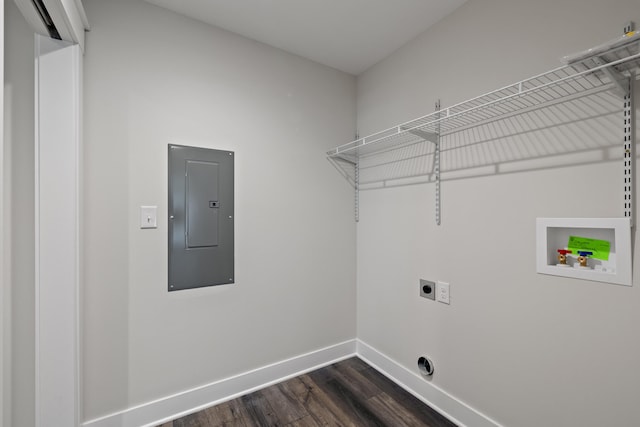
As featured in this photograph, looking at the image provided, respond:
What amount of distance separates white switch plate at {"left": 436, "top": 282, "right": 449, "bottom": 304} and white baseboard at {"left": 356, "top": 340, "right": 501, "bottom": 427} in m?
0.52

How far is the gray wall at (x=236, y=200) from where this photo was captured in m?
1.56

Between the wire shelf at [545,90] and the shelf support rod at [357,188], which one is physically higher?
the wire shelf at [545,90]

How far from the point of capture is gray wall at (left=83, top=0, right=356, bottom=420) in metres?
1.56

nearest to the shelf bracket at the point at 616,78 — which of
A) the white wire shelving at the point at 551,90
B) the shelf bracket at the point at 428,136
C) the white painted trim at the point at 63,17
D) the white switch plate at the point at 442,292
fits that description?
the white wire shelving at the point at 551,90

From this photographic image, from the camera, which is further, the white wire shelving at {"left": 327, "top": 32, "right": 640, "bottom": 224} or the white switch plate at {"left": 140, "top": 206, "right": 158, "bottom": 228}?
the white switch plate at {"left": 140, "top": 206, "right": 158, "bottom": 228}

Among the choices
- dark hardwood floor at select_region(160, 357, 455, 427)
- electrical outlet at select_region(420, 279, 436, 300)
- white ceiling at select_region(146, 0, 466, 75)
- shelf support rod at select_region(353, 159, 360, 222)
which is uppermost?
white ceiling at select_region(146, 0, 466, 75)

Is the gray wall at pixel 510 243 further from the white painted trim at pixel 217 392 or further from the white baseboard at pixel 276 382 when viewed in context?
the white painted trim at pixel 217 392

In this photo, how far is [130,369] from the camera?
5.30 feet

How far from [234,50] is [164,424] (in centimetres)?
223

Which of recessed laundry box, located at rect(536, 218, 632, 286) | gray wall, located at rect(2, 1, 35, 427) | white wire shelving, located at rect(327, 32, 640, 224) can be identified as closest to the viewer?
white wire shelving, located at rect(327, 32, 640, 224)

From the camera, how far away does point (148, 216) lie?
5.44 feet

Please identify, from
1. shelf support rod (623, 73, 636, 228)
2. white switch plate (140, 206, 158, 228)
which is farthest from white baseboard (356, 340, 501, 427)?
white switch plate (140, 206, 158, 228)

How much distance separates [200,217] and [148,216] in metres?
0.27

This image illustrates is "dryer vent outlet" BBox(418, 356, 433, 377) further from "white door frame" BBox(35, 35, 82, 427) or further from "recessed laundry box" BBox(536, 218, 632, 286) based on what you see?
"white door frame" BBox(35, 35, 82, 427)
